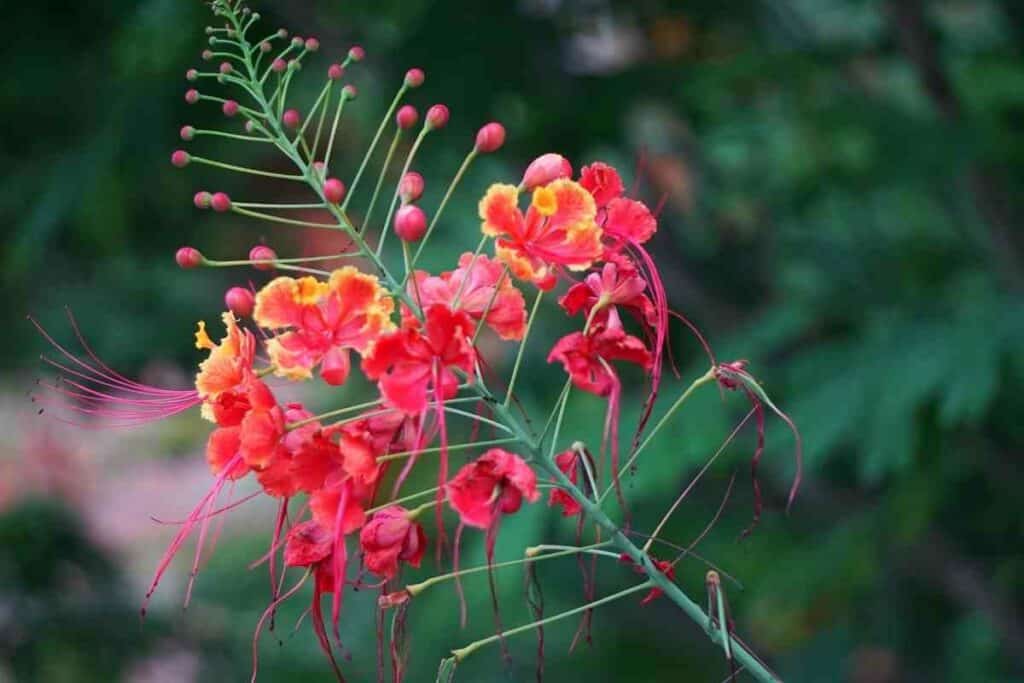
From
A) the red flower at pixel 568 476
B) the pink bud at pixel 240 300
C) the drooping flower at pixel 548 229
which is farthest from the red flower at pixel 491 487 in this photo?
the pink bud at pixel 240 300

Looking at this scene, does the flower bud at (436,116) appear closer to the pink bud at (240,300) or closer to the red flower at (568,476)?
the pink bud at (240,300)

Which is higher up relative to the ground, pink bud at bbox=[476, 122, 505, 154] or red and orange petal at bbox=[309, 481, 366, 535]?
pink bud at bbox=[476, 122, 505, 154]

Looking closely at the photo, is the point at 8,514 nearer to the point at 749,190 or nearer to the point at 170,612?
the point at 170,612

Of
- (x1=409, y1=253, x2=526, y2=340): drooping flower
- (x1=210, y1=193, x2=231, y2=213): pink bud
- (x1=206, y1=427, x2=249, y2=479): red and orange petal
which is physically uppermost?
(x1=210, y1=193, x2=231, y2=213): pink bud

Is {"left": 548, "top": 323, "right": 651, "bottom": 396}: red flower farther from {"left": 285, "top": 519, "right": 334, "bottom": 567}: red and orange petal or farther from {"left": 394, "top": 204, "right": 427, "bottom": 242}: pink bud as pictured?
{"left": 285, "top": 519, "right": 334, "bottom": 567}: red and orange petal

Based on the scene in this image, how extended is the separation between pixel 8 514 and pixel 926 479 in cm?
380

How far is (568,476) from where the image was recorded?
1772mm

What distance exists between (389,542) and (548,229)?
0.43 meters

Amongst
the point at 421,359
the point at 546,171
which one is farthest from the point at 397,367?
the point at 546,171

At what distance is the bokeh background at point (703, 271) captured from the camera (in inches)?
165

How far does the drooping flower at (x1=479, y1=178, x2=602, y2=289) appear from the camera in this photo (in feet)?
5.54

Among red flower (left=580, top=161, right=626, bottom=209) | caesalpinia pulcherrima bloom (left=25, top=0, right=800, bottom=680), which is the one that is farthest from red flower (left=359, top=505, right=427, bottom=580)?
red flower (left=580, top=161, right=626, bottom=209)

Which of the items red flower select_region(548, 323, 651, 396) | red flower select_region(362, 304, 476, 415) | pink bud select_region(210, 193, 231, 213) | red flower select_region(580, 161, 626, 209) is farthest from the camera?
red flower select_region(580, 161, 626, 209)

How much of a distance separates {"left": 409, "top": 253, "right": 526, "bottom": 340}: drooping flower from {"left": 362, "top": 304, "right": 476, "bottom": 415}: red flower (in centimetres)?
10
